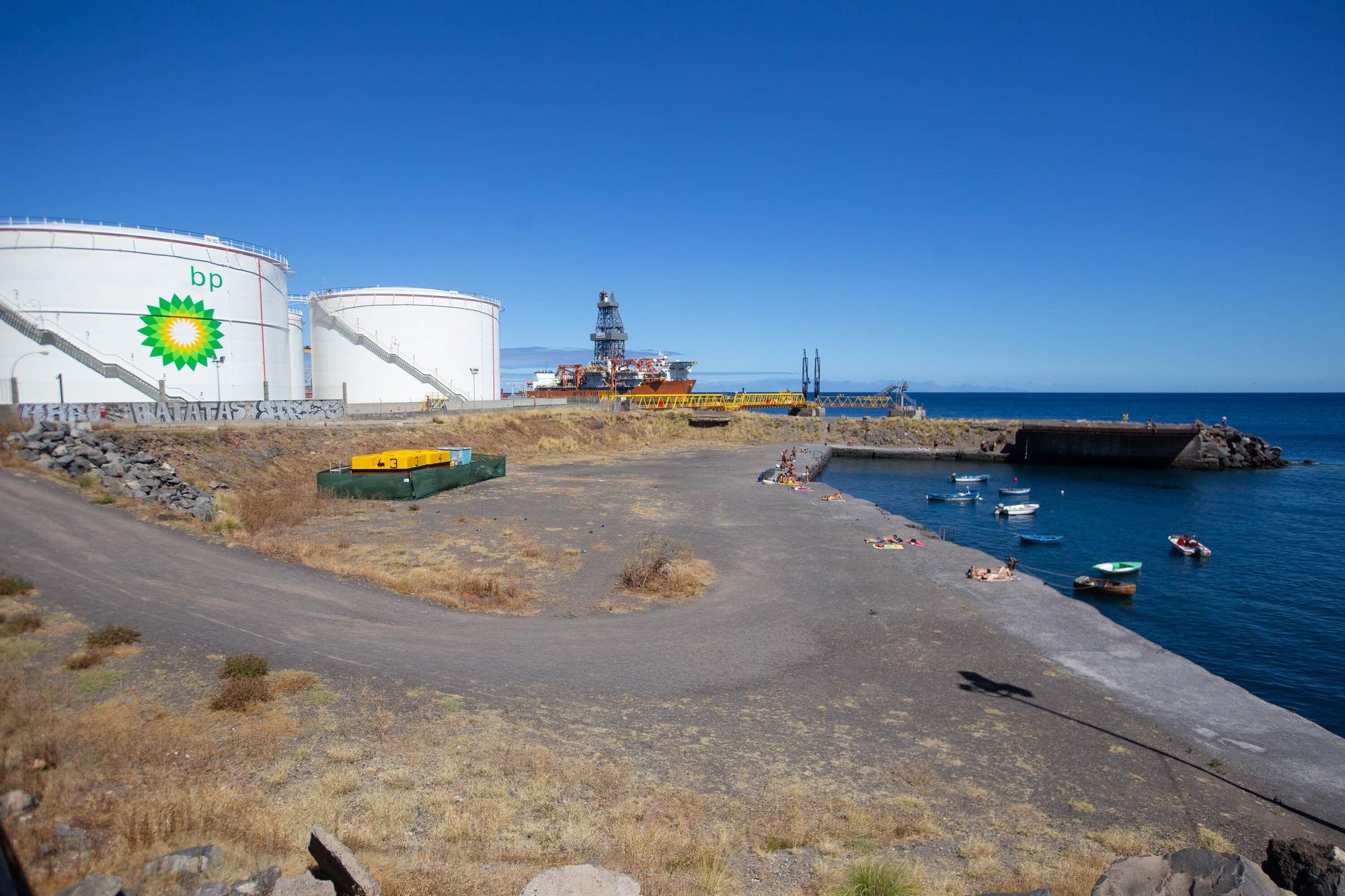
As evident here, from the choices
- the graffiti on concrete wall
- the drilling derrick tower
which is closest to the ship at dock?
the drilling derrick tower

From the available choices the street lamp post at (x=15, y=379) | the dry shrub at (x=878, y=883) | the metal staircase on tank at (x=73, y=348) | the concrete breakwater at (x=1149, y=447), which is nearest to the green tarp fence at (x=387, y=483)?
the metal staircase on tank at (x=73, y=348)

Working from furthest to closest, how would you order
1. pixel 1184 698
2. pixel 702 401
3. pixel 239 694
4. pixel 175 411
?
pixel 702 401 < pixel 175 411 < pixel 1184 698 < pixel 239 694

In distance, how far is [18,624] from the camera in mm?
12234

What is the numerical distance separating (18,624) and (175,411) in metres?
30.1

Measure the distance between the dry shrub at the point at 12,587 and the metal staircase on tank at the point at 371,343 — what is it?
45.4 metres

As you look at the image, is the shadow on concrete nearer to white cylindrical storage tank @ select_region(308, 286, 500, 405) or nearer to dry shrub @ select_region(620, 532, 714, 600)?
dry shrub @ select_region(620, 532, 714, 600)

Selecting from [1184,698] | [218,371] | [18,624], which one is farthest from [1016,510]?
[218,371]

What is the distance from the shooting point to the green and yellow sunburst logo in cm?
3772

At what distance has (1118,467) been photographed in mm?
64062

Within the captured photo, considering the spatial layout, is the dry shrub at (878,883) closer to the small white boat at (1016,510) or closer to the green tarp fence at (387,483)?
the green tarp fence at (387,483)

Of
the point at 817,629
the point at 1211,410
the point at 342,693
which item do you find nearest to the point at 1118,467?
the point at 817,629

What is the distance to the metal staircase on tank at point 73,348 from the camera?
34.8 meters

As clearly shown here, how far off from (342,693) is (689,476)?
35.8 meters

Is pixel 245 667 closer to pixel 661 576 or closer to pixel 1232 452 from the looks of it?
pixel 661 576
